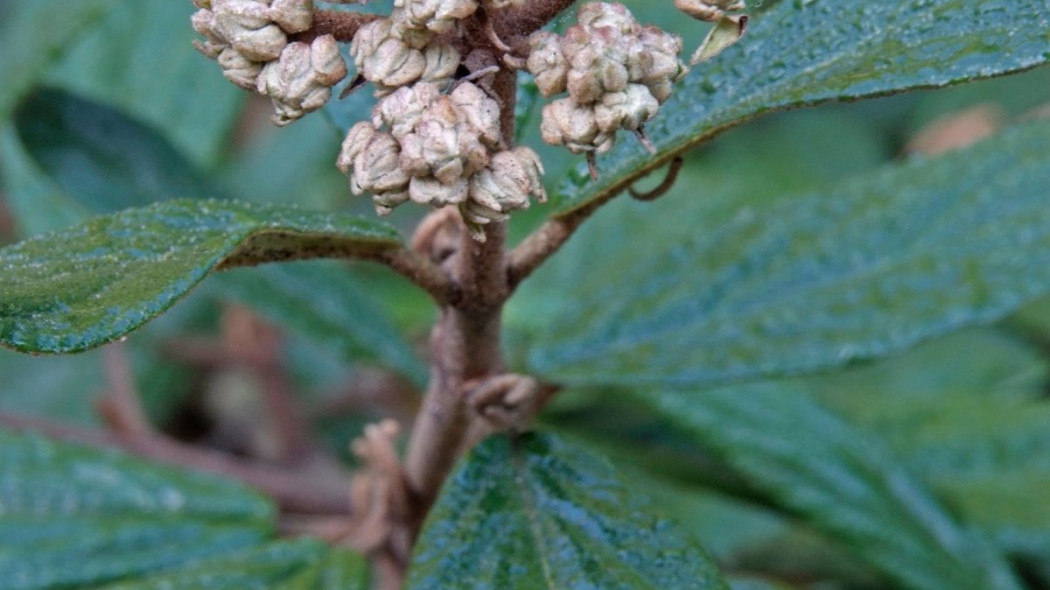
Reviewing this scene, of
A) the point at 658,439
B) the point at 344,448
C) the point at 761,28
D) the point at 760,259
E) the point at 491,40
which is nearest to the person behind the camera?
the point at 491,40

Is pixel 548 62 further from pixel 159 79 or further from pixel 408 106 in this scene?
pixel 159 79

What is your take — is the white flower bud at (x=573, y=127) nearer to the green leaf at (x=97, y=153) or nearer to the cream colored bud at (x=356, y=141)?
the cream colored bud at (x=356, y=141)

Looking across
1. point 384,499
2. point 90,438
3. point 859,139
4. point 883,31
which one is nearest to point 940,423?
point 384,499

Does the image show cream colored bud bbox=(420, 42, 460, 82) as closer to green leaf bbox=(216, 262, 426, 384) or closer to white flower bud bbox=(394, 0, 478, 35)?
white flower bud bbox=(394, 0, 478, 35)

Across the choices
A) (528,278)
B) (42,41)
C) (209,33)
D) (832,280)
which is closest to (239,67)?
(209,33)

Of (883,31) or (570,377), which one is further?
(570,377)

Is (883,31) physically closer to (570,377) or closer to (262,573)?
(570,377)
